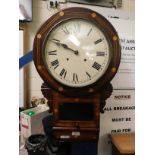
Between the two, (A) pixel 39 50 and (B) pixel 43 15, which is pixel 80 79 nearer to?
(A) pixel 39 50

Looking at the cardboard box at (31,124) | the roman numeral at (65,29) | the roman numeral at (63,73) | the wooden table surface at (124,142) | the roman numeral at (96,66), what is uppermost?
the roman numeral at (65,29)

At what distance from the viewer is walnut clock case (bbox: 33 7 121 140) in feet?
2.65

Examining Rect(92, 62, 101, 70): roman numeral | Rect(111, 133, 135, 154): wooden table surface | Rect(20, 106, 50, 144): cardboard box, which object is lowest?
Rect(111, 133, 135, 154): wooden table surface

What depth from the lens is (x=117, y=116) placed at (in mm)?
1297

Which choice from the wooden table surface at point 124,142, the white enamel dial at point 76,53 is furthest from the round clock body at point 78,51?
the wooden table surface at point 124,142

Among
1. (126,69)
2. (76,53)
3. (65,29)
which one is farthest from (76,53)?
(126,69)

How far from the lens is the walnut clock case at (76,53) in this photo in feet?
2.65

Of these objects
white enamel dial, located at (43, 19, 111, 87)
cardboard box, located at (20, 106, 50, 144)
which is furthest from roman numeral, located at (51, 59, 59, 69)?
cardboard box, located at (20, 106, 50, 144)

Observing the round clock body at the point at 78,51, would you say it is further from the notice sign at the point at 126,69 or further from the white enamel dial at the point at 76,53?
the notice sign at the point at 126,69

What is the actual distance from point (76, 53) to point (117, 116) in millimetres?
645

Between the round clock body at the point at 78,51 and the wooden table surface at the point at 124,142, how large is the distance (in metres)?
0.45

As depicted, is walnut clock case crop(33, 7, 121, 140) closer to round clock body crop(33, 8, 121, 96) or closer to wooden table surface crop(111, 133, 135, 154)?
round clock body crop(33, 8, 121, 96)

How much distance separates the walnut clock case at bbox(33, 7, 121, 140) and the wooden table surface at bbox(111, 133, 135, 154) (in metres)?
0.34
